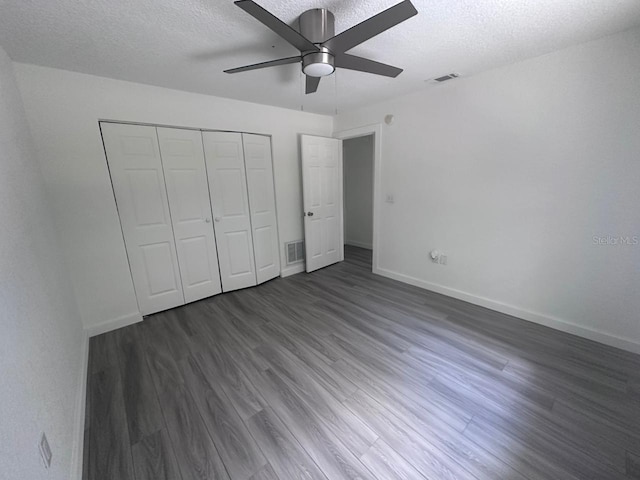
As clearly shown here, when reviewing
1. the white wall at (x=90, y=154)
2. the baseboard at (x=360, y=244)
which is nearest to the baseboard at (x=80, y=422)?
the white wall at (x=90, y=154)

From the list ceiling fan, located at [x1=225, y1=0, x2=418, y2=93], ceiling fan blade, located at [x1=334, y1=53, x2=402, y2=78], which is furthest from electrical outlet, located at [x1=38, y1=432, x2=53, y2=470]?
ceiling fan blade, located at [x1=334, y1=53, x2=402, y2=78]

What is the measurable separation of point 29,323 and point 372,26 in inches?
86.2

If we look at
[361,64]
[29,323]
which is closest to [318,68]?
[361,64]

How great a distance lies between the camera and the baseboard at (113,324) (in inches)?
95.3

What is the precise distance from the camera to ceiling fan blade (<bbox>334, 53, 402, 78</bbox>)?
1588 mm

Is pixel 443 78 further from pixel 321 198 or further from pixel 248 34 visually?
pixel 321 198

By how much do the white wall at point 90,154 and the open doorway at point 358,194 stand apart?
114 inches

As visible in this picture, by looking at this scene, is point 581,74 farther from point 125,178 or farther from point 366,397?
point 125,178

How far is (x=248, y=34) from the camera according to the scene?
1689 mm

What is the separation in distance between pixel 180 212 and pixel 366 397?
2.58 m

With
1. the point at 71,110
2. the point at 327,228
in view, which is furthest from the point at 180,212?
the point at 327,228

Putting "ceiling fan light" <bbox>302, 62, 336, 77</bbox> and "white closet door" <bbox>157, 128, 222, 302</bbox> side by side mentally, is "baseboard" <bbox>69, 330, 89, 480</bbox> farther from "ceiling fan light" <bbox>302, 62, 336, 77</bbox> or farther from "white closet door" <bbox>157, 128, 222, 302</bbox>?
"ceiling fan light" <bbox>302, 62, 336, 77</bbox>

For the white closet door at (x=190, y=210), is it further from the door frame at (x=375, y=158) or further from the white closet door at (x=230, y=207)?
the door frame at (x=375, y=158)

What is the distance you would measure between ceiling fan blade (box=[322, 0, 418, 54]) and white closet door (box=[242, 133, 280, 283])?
1.96 metres
